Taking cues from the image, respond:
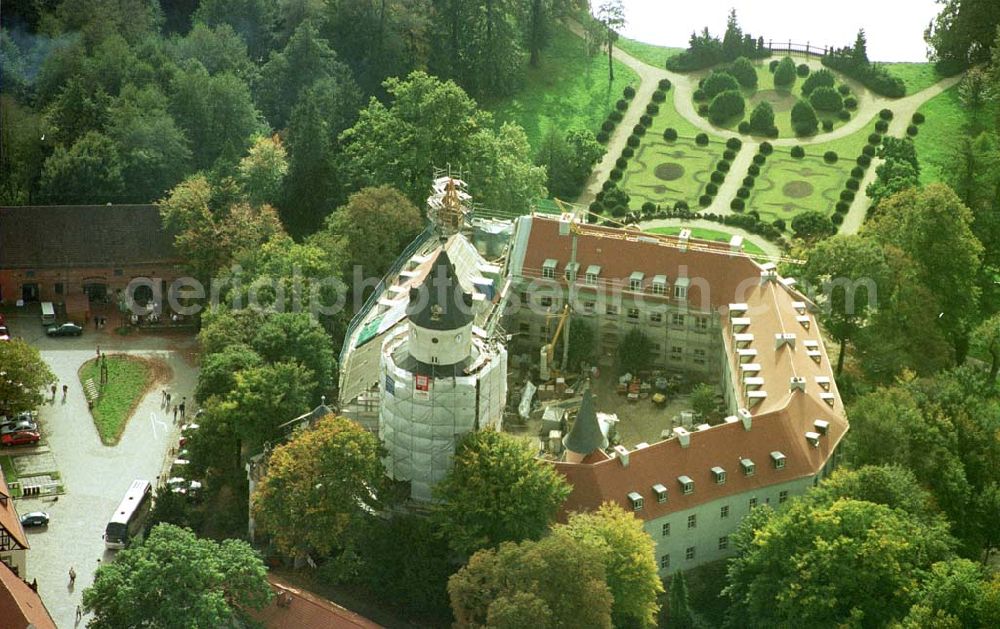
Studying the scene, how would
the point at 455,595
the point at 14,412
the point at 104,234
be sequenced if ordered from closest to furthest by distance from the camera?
the point at 455,595, the point at 14,412, the point at 104,234

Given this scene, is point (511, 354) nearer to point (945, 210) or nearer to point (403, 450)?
point (403, 450)

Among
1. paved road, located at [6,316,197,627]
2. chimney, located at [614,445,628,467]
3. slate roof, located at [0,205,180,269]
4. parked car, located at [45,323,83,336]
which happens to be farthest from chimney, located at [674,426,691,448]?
parked car, located at [45,323,83,336]

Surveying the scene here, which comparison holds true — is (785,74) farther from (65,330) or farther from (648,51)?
(65,330)

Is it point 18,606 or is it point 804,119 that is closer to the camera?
point 18,606

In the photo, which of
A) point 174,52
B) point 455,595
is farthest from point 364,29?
point 455,595

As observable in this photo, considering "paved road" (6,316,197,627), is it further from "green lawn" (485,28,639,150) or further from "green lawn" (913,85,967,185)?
"green lawn" (913,85,967,185)

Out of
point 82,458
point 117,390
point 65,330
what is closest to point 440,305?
point 82,458
